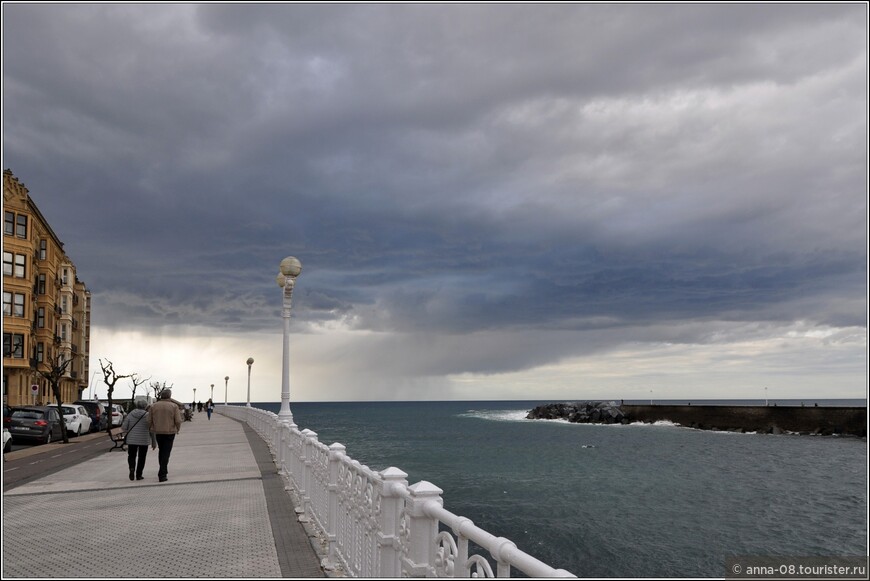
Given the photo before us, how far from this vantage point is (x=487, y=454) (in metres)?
50.7

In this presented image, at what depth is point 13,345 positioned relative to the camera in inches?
1622

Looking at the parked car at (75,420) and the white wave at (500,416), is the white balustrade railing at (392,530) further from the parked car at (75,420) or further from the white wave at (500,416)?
the white wave at (500,416)

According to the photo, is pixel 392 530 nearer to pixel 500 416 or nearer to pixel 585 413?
pixel 585 413

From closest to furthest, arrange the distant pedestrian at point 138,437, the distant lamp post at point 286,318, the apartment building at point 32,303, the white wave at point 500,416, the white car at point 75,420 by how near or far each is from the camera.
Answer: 1. the distant pedestrian at point 138,437
2. the distant lamp post at point 286,318
3. the white car at point 75,420
4. the apartment building at point 32,303
5. the white wave at point 500,416

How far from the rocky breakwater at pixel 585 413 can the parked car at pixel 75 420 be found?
82937mm

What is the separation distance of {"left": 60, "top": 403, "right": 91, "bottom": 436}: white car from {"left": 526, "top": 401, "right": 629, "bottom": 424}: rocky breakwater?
8293cm

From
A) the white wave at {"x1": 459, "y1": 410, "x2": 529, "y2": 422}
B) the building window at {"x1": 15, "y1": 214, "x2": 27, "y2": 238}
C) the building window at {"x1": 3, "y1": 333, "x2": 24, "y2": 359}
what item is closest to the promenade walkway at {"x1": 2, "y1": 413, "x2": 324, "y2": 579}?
the building window at {"x1": 3, "y1": 333, "x2": 24, "y2": 359}

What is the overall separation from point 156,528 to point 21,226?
42840 millimetres

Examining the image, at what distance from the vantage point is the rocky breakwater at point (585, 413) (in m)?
99.6

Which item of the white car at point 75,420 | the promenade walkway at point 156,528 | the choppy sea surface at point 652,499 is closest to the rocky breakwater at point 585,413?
the choppy sea surface at point 652,499

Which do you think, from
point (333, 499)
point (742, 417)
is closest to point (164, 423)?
point (333, 499)

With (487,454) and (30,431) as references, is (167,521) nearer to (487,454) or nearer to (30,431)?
(30,431)

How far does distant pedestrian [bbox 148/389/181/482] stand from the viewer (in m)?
12.2

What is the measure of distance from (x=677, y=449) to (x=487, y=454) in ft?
58.8
